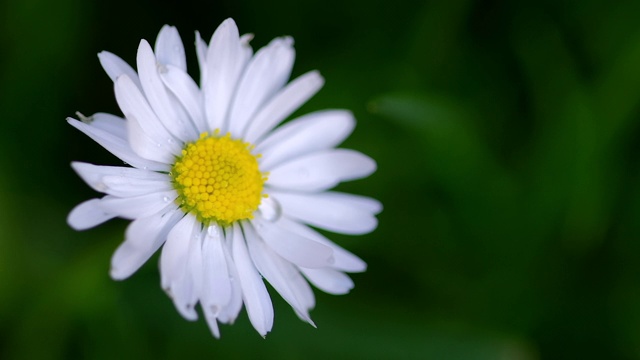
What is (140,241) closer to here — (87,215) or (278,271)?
(87,215)

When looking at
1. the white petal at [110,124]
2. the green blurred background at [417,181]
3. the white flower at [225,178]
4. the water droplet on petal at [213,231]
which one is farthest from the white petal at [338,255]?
the white petal at [110,124]

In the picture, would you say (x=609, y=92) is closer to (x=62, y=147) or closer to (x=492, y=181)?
A: (x=492, y=181)

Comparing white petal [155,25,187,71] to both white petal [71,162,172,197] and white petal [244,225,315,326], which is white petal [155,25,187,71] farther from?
white petal [244,225,315,326]

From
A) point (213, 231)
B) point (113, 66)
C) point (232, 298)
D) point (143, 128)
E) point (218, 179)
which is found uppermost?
point (113, 66)

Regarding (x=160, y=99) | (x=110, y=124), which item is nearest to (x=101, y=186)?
(x=110, y=124)

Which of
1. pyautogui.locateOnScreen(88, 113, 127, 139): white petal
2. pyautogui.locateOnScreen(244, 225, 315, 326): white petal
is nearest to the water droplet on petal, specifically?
pyautogui.locateOnScreen(244, 225, 315, 326): white petal
